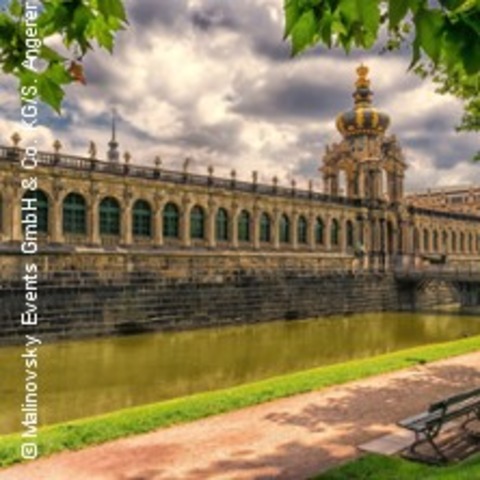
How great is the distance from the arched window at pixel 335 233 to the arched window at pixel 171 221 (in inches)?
737

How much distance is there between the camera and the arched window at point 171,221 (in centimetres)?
4353

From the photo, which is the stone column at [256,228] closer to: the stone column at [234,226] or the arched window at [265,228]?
the arched window at [265,228]

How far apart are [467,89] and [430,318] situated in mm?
30394

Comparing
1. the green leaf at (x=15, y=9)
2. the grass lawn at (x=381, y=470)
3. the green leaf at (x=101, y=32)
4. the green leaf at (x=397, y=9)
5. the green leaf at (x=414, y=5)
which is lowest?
the grass lawn at (x=381, y=470)

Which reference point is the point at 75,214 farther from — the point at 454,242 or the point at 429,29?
the point at 454,242

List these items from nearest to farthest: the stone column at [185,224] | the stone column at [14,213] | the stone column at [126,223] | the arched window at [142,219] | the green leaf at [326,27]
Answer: the green leaf at [326,27]
the stone column at [14,213]
the stone column at [126,223]
the arched window at [142,219]
the stone column at [185,224]

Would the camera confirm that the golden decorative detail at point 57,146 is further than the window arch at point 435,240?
No

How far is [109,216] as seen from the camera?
131ft

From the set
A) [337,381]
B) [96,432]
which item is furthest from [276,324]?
[96,432]

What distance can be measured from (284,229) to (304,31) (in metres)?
50.7

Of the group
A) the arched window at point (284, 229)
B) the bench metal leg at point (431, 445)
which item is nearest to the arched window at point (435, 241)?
the arched window at point (284, 229)

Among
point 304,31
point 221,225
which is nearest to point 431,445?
point 304,31

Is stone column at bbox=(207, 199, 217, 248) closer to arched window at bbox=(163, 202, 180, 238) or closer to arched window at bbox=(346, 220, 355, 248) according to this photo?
arched window at bbox=(163, 202, 180, 238)

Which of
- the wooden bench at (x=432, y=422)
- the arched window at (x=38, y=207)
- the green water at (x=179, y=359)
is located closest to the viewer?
the wooden bench at (x=432, y=422)
